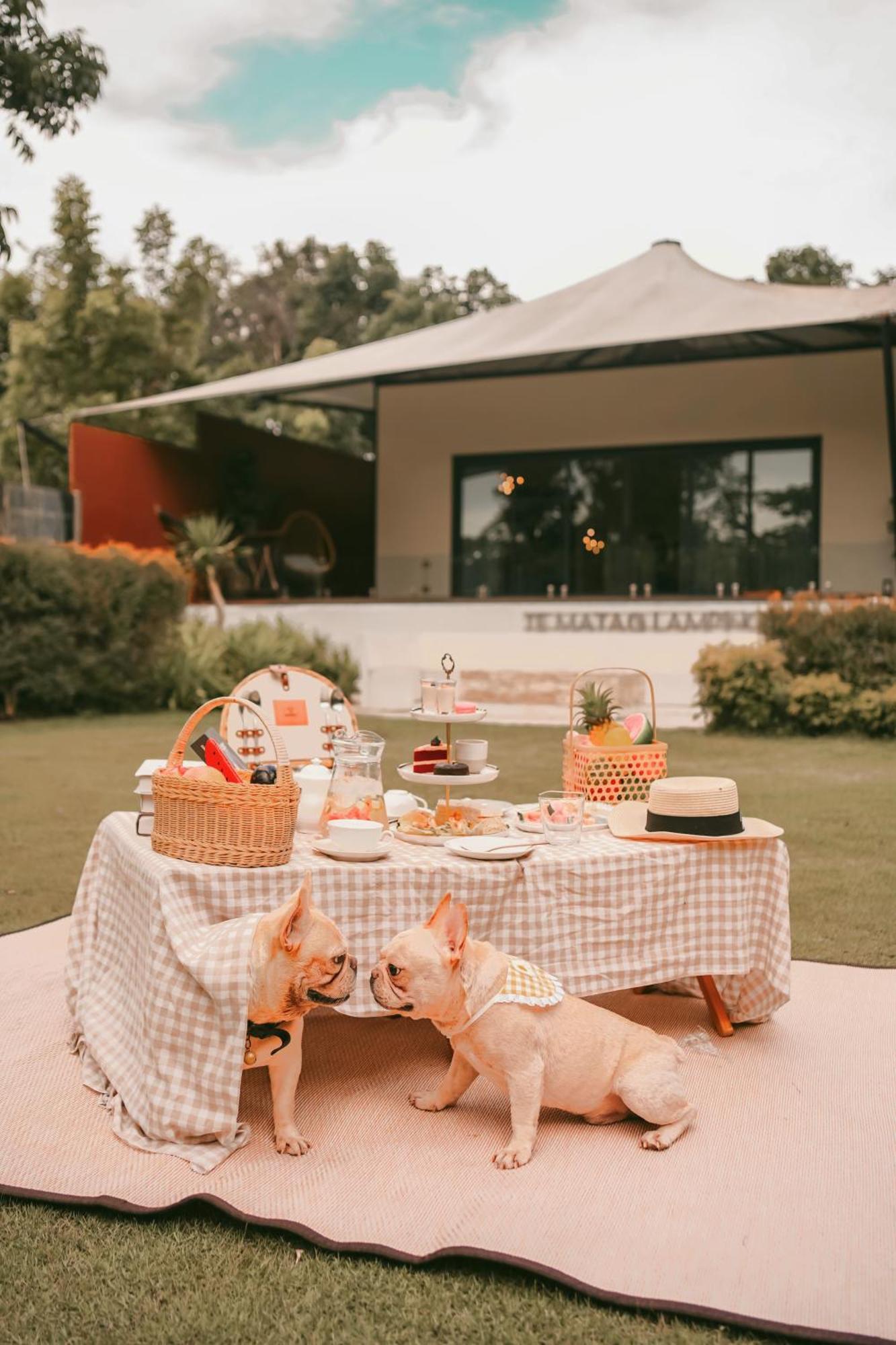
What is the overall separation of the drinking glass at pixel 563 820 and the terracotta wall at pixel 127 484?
12.7 m

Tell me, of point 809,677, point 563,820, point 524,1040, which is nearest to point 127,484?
point 809,677

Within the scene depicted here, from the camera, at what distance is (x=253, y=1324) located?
210cm

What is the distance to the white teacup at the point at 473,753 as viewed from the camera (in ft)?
11.4

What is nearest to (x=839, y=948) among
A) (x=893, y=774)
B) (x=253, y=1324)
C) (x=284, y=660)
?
(x=253, y=1324)

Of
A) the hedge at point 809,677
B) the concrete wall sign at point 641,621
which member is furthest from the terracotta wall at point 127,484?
the hedge at point 809,677

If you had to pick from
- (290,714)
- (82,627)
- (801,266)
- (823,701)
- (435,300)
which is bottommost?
(823,701)

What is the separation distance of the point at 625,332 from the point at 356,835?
1033 cm

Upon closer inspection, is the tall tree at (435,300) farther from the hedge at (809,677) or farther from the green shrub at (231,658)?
the hedge at (809,677)

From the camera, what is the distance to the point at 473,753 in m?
3.48

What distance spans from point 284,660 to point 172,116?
473 inches

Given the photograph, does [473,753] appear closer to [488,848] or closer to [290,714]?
[488,848]

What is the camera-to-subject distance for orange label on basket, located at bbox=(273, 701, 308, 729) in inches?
194

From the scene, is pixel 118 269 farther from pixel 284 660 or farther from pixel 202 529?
pixel 284 660

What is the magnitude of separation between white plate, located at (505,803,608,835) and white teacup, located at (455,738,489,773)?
0.21 m
